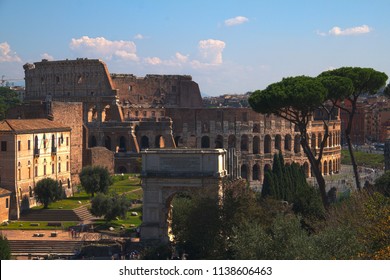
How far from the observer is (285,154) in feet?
217

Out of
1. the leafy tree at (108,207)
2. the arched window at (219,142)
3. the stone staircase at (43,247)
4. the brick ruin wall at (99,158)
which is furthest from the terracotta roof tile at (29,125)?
the arched window at (219,142)

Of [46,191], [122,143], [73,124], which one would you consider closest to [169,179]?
[46,191]

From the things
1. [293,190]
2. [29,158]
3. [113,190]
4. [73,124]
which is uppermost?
[73,124]

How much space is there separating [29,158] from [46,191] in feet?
8.10

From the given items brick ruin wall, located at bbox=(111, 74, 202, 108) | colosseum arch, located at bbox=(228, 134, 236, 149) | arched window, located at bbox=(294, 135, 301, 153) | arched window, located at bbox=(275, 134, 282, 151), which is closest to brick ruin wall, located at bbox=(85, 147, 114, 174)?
colosseum arch, located at bbox=(228, 134, 236, 149)

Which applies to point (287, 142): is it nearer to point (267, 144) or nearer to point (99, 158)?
point (267, 144)

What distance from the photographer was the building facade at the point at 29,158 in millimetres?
37844

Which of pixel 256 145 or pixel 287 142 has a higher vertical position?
pixel 287 142

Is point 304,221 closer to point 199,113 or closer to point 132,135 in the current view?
point 132,135

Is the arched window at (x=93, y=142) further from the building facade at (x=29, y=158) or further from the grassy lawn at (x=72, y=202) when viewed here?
the grassy lawn at (x=72, y=202)

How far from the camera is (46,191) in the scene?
1485 inches

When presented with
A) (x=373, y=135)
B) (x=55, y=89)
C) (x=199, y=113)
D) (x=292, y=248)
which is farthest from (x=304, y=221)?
(x=373, y=135)

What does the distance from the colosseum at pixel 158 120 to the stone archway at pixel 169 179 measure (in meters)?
26.6

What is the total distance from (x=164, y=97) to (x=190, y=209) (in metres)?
47.1
